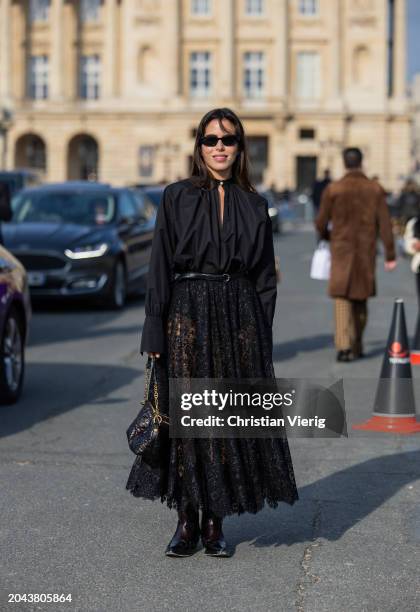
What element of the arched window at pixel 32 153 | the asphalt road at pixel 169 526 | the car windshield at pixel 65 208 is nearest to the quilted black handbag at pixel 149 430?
the asphalt road at pixel 169 526

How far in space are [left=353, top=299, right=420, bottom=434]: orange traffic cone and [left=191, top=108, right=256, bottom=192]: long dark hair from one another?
138 inches

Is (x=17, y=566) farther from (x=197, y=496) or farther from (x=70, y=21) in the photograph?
(x=70, y=21)

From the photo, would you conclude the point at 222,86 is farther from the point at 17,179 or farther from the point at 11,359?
the point at 11,359

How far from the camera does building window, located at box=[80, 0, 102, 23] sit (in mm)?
84125

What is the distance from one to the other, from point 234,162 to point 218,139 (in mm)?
143

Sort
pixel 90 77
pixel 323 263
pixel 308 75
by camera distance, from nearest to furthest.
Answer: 1. pixel 323 263
2. pixel 308 75
3. pixel 90 77

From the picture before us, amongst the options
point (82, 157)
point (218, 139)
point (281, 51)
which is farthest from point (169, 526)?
point (82, 157)

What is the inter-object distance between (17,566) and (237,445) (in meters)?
1.01

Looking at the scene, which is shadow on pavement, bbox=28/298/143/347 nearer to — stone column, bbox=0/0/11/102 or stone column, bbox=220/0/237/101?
stone column, bbox=220/0/237/101

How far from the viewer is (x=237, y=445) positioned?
543 centimetres

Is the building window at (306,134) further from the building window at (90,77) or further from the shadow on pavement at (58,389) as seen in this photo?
the shadow on pavement at (58,389)

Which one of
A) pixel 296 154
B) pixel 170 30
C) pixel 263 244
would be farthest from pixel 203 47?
pixel 263 244

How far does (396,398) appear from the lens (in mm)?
8852

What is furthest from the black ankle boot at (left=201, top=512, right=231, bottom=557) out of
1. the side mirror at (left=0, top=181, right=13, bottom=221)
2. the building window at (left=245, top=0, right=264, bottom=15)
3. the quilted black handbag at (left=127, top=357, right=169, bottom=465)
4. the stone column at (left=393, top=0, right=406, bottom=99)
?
the stone column at (left=393, top=0, right=406, bottom=99)
